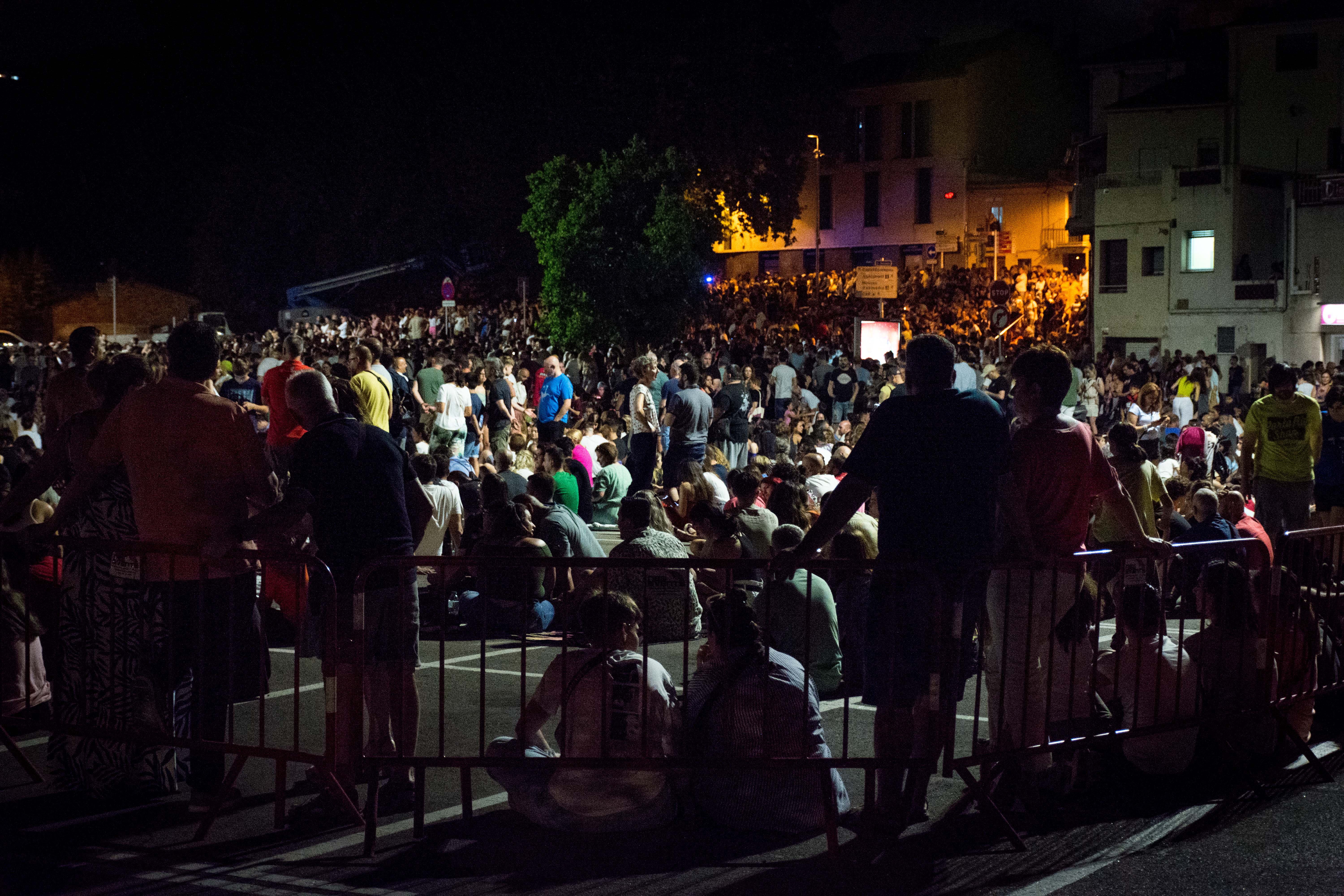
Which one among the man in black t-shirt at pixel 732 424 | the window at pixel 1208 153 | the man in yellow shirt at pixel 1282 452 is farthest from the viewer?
the window at pixel 1208 153

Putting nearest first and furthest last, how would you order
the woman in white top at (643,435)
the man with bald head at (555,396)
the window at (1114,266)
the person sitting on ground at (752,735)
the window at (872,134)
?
the person sitting on ground at (752,735) < the woman in white top at (643,435) < the man with bald head at (555,396) < the window at (1114,266) < the window at (872,134)

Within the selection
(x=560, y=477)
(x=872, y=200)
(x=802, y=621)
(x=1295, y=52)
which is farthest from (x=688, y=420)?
(x=872, y=200)

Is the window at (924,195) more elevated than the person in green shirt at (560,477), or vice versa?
the window at (924,195)

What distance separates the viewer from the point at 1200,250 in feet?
132

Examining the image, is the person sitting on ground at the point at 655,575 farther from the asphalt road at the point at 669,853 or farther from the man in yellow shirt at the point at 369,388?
the asphalt road at the point at 669,853

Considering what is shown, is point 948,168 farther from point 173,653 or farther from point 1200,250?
point 173,653

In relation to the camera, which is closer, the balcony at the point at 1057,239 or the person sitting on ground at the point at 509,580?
the person sitting on ground at the point at 509,580

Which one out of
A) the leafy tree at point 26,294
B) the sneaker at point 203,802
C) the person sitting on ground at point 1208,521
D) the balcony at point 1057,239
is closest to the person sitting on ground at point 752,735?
the sneaker at point 203,802

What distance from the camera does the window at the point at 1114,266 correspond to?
4228 cm

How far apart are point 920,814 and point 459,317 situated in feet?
145

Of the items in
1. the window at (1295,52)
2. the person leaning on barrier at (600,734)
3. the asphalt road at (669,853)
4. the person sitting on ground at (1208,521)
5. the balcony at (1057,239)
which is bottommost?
the asphalt road at (669,853)

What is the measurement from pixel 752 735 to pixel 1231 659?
8.03ft

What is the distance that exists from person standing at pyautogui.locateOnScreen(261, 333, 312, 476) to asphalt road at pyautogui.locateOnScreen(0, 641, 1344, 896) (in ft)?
14.0

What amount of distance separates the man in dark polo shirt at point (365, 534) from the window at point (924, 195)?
5255cm
